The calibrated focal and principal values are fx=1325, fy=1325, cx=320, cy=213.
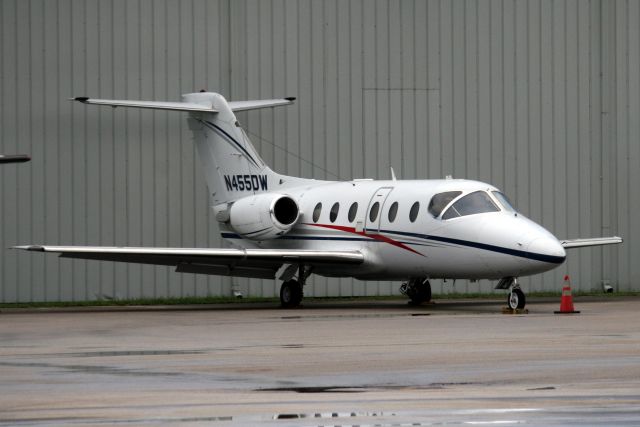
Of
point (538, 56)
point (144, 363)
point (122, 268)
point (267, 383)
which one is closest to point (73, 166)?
point (122, 268)

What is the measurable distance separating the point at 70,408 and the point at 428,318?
36.2 feet

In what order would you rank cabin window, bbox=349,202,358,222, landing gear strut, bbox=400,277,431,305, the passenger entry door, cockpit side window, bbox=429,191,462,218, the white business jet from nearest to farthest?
the white business jet
cockpit side window, bbox=429,191,462,218
the passenger entry door
landing gear strut, bbox=400,277,431,305
cabin window, bbox=349,202,358,222

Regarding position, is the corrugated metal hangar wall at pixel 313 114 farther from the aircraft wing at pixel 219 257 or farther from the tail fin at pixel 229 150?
the aircraft wing at pixel 219 257

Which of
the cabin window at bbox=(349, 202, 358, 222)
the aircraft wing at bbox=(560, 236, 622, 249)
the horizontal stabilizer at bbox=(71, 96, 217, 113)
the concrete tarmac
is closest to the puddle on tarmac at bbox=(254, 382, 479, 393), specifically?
the concrete tarmac

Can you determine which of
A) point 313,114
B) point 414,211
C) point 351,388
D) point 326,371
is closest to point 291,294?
point 414,211

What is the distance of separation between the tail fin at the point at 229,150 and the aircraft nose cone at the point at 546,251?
7146 mm

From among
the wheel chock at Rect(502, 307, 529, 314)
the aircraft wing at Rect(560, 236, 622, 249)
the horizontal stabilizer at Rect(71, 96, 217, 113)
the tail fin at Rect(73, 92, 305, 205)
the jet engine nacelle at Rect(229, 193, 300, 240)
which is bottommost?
the wheel chock at Rect(502, 307, 529, 314)

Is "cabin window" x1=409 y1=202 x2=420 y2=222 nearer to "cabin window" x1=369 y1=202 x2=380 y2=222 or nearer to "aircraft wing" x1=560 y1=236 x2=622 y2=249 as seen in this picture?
"cabin window" x1=369 y1=202 x2=380 y2=222

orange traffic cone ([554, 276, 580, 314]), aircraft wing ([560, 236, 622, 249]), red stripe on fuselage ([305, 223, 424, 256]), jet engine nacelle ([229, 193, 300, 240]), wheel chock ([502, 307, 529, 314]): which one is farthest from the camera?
jet engine nacelle ([229, 193, 300, 240])

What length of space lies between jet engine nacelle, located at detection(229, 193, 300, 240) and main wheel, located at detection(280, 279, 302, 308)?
127 centimetres

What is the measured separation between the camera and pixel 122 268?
94.0 ft

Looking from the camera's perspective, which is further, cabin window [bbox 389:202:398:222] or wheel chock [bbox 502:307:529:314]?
cabin window [bbox 389:202:398:222]

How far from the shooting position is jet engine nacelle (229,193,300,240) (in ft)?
83.1

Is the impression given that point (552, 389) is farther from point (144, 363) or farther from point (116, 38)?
point (116, 38)
